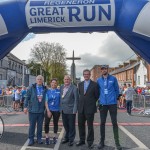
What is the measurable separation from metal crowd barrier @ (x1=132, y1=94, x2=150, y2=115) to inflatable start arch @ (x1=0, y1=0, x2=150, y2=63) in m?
10.1

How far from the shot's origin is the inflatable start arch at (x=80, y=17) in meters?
7.12

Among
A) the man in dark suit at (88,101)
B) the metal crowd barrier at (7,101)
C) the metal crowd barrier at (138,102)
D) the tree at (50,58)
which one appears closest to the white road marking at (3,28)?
the man in dark suit at (88,101)

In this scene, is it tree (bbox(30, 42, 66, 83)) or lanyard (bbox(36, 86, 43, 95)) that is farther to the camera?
tree (bbox(30, 42, 66, 83))

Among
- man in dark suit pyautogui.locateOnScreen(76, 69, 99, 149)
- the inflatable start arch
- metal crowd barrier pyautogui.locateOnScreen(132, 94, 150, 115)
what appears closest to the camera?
the inflatable start arch

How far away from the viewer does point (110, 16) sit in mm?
7344

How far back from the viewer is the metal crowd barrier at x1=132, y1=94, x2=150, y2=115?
17344 millimetres

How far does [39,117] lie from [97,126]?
3.91 metres

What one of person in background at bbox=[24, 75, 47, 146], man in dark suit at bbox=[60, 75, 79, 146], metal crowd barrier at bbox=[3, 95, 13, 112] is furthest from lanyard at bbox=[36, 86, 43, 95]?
metal crowd barrier at bbox=[3, 95, 13, 112]

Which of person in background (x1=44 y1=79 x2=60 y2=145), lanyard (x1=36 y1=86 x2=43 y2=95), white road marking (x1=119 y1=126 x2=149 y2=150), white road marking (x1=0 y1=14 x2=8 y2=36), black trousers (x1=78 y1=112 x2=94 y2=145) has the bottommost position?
white road marking (x1=119 y1=126 x2=149 y2=150)

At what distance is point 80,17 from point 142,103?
37.7ft

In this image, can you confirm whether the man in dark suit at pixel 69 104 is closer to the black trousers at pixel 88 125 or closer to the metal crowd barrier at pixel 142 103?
the black trousers at pixel 88 125

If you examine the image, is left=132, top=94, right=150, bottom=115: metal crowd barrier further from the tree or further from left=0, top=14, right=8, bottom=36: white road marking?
the tree

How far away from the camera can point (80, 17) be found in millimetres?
7344

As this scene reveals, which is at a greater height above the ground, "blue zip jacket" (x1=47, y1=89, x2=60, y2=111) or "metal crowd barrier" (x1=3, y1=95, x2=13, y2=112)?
"blue zip jacket" (x1=47, y1=89, x2=60, y2=111)
